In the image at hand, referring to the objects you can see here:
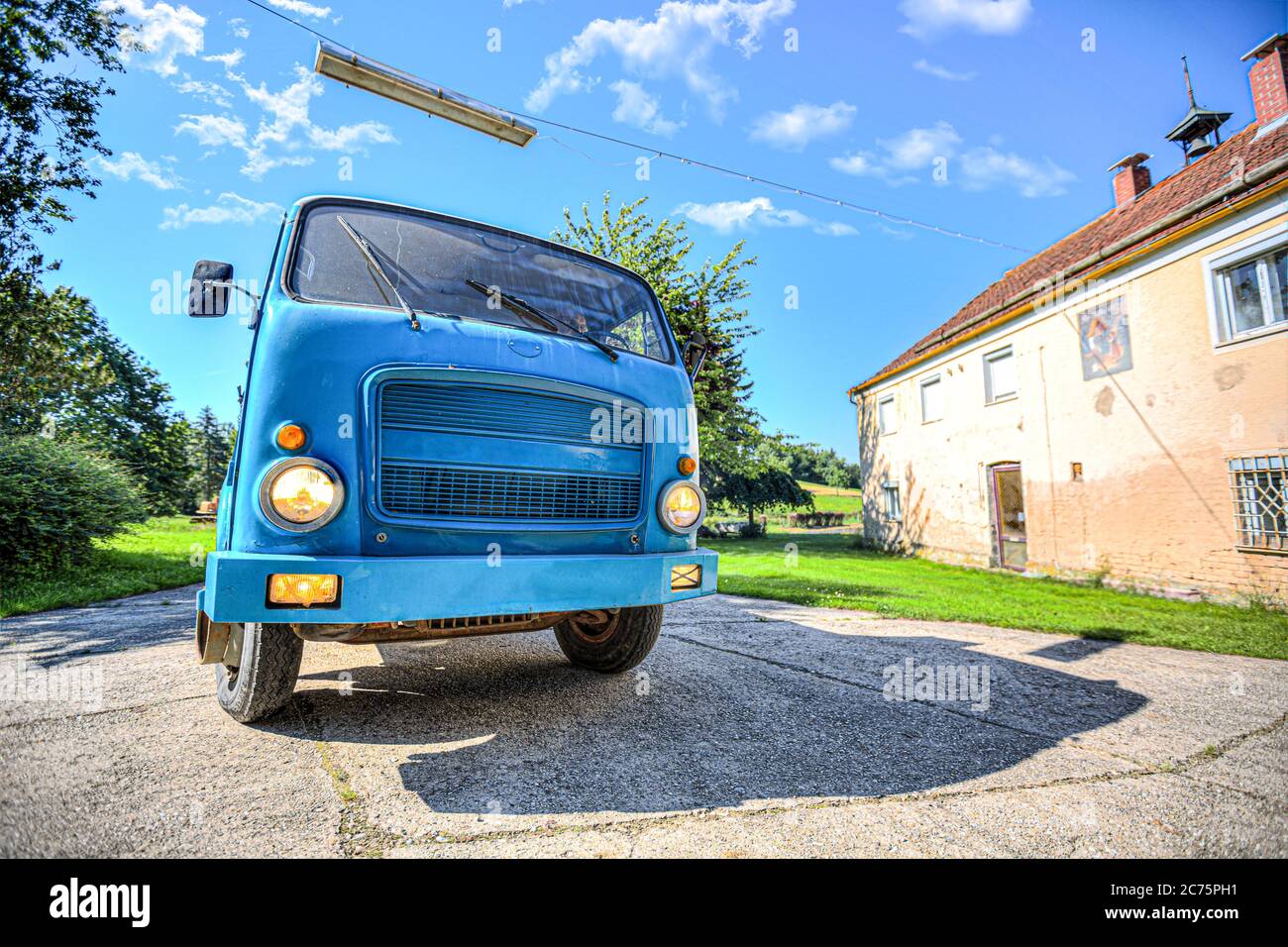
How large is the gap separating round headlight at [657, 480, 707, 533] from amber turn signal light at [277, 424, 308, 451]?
1469 mm

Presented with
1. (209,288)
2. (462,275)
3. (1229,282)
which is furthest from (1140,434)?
(209,288)

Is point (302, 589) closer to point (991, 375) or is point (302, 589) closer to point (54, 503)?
point (54, 503)

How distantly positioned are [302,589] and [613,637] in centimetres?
183

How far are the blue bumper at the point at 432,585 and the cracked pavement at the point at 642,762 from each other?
59 centimetres

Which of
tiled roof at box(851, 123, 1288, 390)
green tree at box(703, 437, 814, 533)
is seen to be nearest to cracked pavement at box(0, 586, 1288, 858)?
tiled roof at box(851, 123, 1288, 390)

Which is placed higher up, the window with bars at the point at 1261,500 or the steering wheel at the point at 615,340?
the steering wheel at the point at 615,340

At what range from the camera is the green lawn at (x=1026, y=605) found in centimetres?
539

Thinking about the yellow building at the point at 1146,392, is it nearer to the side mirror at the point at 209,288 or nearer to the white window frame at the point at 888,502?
the white window frame at the point at 888,502

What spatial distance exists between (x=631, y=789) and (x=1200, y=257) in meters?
11.3

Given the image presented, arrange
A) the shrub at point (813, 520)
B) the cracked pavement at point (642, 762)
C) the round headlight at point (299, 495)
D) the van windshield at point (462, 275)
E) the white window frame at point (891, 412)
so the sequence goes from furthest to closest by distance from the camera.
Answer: the shrub at point (813, 520) < the white window frame at point (891, 412) < the van windshield at point (462, 275) < the round headlight at point (299, 495) < the cracked pavement at point (642, 762)

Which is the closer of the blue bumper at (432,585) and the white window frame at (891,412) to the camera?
the blue bumper at (432,585)

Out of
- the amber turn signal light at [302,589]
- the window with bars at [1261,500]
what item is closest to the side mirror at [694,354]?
the amber turn signal light at [302,589]
